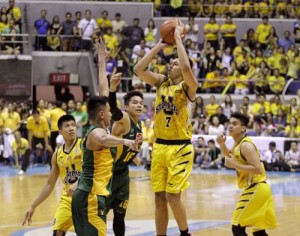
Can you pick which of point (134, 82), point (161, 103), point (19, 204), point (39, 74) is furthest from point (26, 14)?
point (161, 103)

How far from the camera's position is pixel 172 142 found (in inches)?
337

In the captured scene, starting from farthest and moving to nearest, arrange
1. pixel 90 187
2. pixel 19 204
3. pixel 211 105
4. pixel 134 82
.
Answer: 1. pixel 134 82
2. pixel 211 105
3. pixel 19 204
4. pixel 90 187

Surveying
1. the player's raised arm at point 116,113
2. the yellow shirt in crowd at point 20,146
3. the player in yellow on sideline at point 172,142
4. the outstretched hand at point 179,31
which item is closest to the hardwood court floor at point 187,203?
the yellow shirt in crowd at point 20,146

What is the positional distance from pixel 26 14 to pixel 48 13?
744 millimetres

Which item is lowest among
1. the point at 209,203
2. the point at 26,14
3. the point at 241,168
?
the point at 209,203

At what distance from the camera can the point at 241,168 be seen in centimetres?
789

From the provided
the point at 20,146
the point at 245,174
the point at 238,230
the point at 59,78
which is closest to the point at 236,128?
the point at 245,174

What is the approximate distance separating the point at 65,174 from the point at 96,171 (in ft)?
3.87

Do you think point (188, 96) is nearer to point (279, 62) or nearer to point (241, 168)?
point (241, 168)

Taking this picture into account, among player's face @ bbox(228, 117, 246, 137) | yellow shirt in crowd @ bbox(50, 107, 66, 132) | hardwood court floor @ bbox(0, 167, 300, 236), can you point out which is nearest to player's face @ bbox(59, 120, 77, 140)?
player's face @ bbox(228, 117, 246, 137)

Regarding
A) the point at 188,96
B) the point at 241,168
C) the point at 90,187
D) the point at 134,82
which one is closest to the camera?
the point at 90,187

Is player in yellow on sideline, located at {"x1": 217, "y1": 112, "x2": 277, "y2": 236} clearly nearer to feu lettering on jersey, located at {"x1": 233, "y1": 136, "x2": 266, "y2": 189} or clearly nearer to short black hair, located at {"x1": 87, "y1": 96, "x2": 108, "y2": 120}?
feu lettering on jersey, located at {"x1": 233, "y1": 136, "x2": 266, "y2": 189}

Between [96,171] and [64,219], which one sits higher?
[96,171]

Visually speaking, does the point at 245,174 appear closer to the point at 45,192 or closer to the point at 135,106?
the point at 135,106
